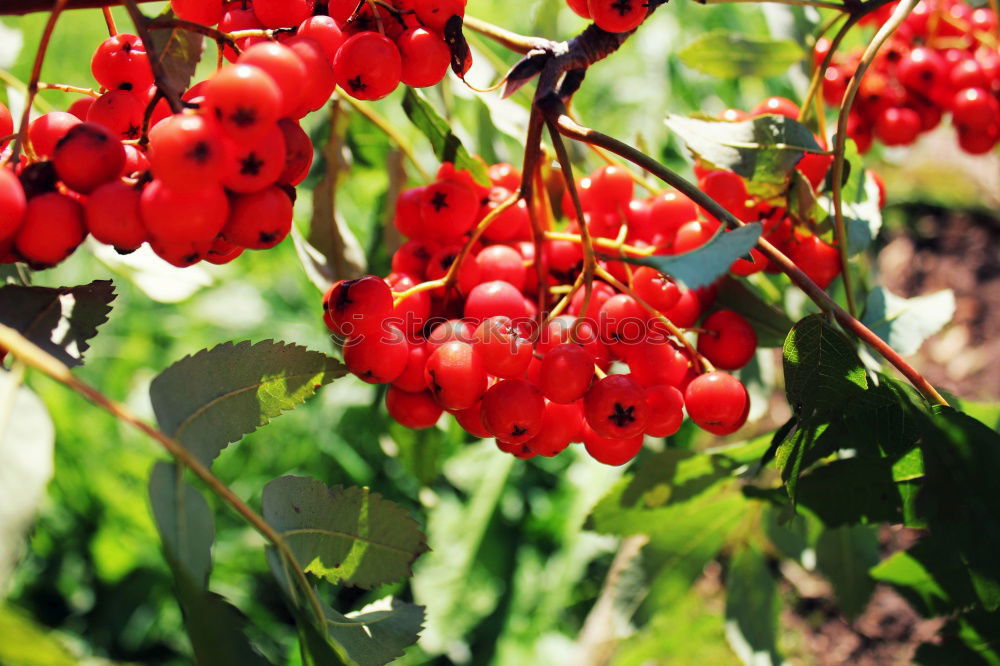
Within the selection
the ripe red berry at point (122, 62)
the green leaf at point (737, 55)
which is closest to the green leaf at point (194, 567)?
the ripe red berry at point (122, 62)

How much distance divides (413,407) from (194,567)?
379 mm

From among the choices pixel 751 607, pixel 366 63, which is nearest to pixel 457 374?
pixel 366 63

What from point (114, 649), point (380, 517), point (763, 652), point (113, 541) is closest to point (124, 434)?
point (113, 541)

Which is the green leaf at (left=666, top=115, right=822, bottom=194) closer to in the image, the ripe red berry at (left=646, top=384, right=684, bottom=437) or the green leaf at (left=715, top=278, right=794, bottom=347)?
the green leaf at (left=715, top=278, right=794, bottom=347)

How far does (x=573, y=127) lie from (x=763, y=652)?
3.12 feet

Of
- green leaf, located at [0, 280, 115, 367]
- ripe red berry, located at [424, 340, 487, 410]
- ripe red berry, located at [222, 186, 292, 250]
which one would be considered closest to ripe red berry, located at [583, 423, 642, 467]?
ripe red berry, located at [424, 340, 487, 410]

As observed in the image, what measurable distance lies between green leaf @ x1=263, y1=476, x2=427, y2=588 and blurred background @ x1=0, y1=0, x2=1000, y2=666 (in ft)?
1.72

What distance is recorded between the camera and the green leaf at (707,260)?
69cm

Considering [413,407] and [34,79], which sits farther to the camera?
[413,407]

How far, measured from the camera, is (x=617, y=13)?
872 millimetres

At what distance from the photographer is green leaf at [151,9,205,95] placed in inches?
38.6

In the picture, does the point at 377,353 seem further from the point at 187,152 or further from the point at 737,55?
the point at 737,55

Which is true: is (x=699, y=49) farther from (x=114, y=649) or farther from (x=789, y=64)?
(x=114, y=649)

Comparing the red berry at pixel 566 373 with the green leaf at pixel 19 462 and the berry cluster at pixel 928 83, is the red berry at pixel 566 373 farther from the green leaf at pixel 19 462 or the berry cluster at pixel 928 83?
the berry cluster at pixel 928 83
